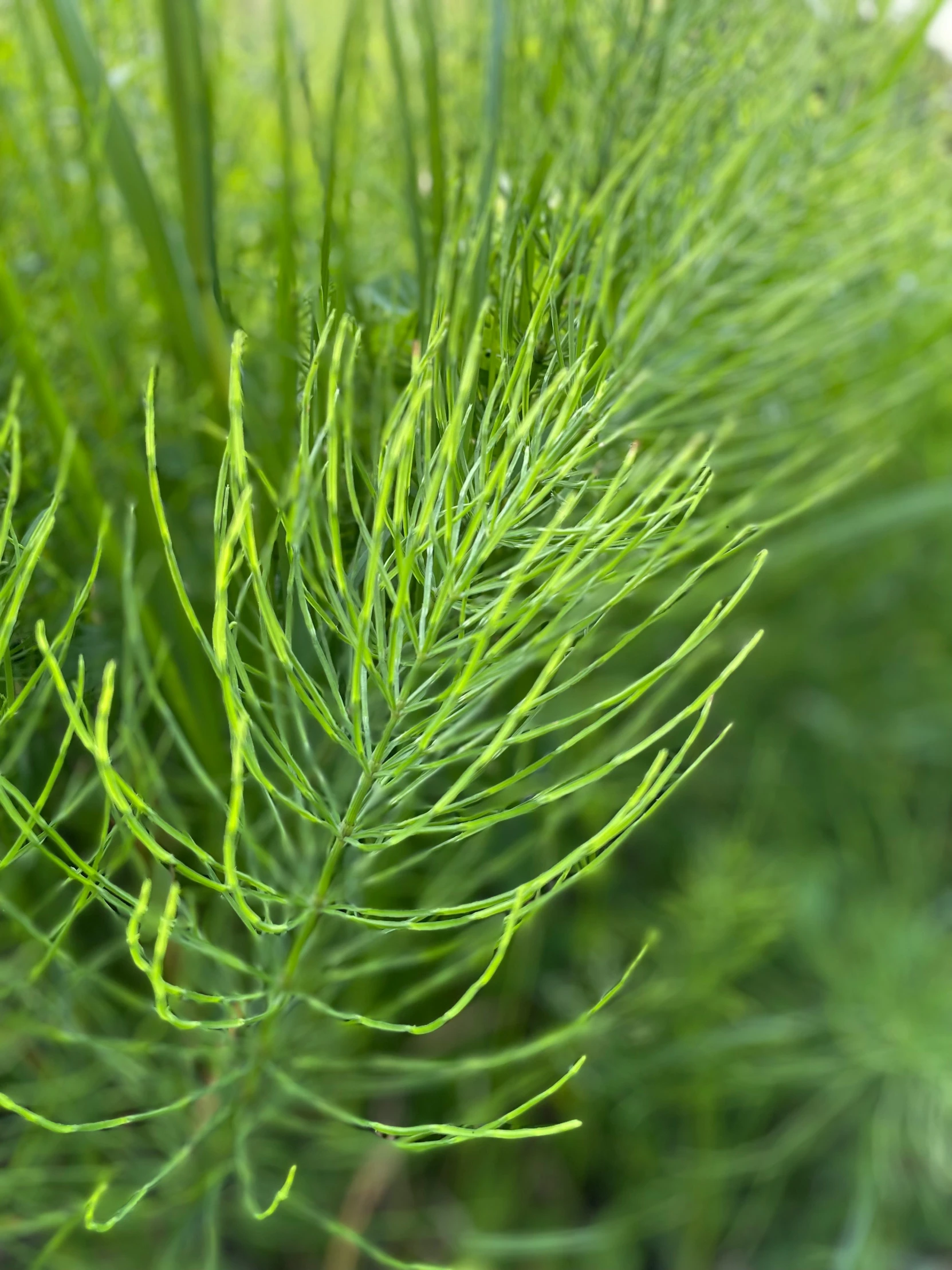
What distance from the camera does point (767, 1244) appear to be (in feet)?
1.33

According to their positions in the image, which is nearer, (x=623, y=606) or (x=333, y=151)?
(x=333, y=151)

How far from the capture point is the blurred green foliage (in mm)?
178

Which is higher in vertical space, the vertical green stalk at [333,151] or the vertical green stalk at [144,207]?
the vertical green stalk at [333,151]

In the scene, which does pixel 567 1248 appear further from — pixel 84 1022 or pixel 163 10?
pixel 163 10

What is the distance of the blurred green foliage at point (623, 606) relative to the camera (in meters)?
0.18

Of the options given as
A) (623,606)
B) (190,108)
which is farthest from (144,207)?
(623,606)

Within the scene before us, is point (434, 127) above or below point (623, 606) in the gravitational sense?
above

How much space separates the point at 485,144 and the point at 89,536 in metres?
0.11

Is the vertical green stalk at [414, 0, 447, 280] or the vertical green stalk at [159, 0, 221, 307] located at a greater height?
the vertical green stalk at [414, 0, 447, 280]

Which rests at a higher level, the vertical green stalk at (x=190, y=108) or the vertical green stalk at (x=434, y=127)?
the vertical green stalk at (x=434, y=127)

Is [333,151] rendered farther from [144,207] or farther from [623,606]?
[623,606]

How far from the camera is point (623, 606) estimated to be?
0.36m

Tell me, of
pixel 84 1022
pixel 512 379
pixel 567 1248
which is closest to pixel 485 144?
pixel 512 379

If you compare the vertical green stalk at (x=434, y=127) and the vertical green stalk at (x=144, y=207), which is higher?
the vertical green stalk at (x=434, y=127)
